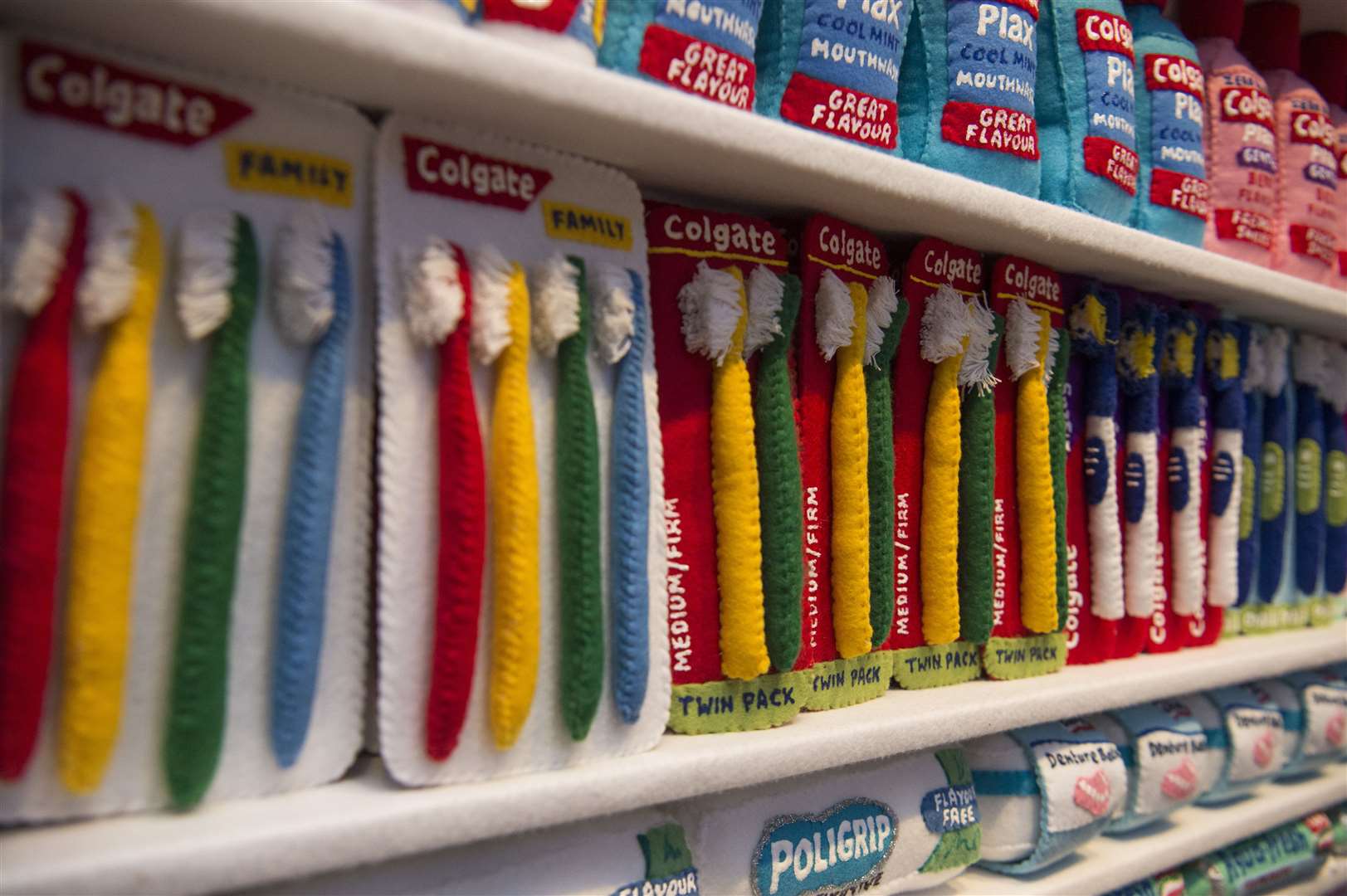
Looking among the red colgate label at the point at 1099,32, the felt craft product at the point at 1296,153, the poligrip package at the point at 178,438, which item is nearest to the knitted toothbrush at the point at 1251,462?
the felt craft product at the point at 1296,153

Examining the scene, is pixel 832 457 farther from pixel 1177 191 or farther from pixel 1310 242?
pixel 1310 242

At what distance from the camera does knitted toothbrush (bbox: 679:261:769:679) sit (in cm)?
71

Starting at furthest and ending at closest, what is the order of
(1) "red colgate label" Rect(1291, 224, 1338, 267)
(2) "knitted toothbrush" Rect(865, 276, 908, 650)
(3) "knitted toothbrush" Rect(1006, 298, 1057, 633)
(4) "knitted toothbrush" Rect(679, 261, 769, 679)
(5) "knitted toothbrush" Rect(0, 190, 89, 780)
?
(1) "red colgate label" Rect(1291, 224, 1338, 267)
(3) "knitted toothbrush" Rect(1006, 298, 1057, 633)
(2) "knitted toothbrush" Rect(865, 276, 908, 650)
(4) "knitted toothbrush" Rect(679, 261, 769, 679)
(5) "knitted toothbrush" Rect(0, 190, 89, 780)

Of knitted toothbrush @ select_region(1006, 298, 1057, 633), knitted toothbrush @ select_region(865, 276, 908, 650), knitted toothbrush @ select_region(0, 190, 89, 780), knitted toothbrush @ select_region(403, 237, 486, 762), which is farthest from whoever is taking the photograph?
knitted toothbrush @ select_region(1006, 298, 1057, 633)

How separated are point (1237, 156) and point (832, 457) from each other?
2.17ft

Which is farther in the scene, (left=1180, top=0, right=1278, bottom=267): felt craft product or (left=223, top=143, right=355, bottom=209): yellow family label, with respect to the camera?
(left=1180, top=0, right=1278, bottom=267): felt craft product

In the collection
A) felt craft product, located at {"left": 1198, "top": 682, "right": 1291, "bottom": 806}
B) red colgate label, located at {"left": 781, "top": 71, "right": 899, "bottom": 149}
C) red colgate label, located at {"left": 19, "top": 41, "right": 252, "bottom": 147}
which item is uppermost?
red colgate label, located at {"left": 781, "top": 71, "right": 899, "bottom": 149}

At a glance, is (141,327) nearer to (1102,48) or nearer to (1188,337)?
(1102,48)

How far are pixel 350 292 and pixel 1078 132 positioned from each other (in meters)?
0.70

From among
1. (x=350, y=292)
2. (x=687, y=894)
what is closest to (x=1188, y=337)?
(x=687, y=894)

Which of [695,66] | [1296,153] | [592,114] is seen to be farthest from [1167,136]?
[592,114]

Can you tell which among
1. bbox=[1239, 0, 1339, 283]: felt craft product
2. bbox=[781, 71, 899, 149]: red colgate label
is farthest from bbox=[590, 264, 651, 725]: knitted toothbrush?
bbox=[1239, 0, 1339, 283]: felt craft product

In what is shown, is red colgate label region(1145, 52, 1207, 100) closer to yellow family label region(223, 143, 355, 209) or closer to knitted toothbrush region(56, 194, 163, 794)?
yellow family label region(223, 143, 355, 209)

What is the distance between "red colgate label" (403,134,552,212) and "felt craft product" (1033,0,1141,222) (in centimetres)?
54
